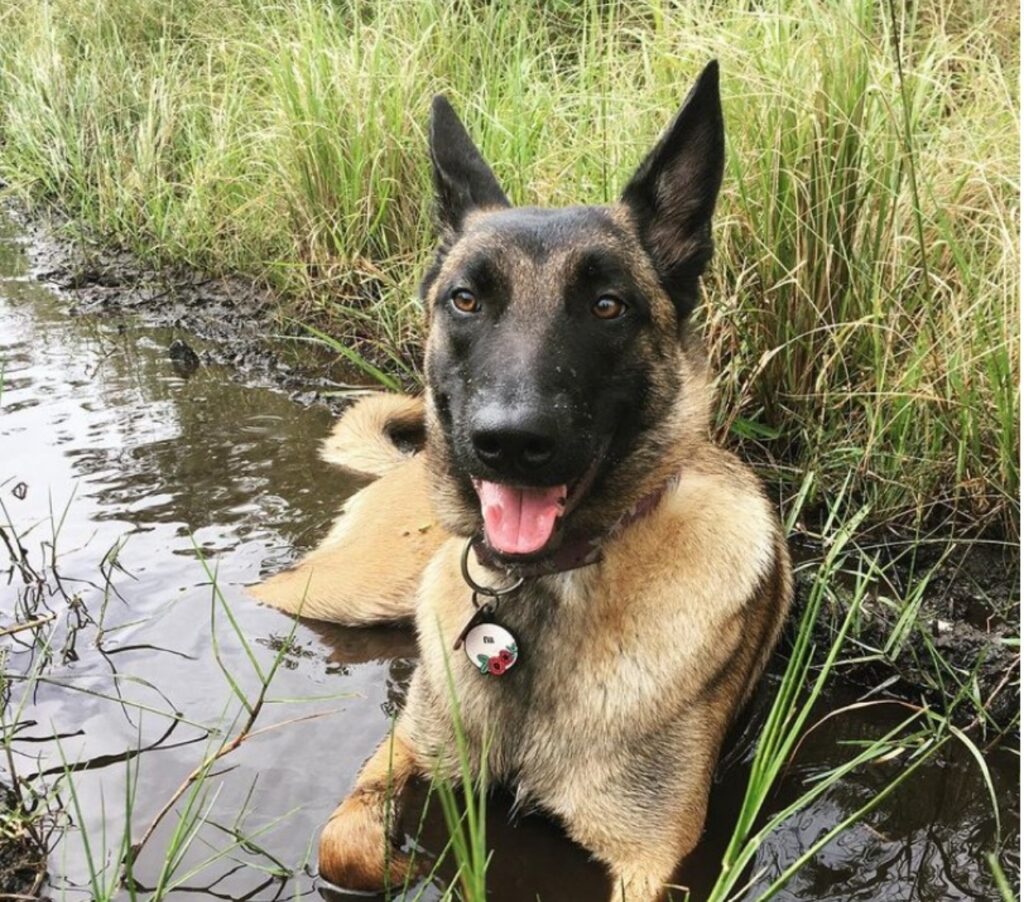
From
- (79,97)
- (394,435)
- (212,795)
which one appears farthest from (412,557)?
(79,97)

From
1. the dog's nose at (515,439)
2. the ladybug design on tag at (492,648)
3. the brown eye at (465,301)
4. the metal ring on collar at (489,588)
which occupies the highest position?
the brown eye at (465,301)

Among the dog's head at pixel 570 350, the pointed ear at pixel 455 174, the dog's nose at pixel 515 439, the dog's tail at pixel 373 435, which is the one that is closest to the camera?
the dog's nose at pixel 515 439

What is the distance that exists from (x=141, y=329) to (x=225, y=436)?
1852 mm

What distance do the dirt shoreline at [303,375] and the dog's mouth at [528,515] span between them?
1.12m

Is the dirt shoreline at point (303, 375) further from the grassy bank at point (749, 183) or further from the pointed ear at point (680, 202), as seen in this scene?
the pointed ear at point (680, 202)

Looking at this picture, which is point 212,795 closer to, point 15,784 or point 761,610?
point 15,784

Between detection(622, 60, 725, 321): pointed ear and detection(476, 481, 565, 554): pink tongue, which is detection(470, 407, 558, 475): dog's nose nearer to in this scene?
detection(476, 481, 565, 554): pink tongue

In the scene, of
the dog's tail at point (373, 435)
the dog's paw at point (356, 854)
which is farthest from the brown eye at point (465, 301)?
the dog's tail at point (373, 435)

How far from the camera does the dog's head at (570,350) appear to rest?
91.1 inches

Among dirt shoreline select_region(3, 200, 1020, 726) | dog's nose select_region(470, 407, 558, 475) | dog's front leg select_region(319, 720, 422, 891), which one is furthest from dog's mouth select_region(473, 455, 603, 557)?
dirt shoreline select_region(3, 200, 1020, 726)

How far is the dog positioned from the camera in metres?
2.39

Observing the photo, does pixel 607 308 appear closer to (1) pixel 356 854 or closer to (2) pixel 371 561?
(1) pixel 356 854

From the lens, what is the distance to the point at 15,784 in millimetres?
2344

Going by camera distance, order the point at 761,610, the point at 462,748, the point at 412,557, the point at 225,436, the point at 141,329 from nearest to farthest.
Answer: the point at 462,748 → the point at 761,610 → the point at 412,557 → the point at 225,436 → the point at 141,329
